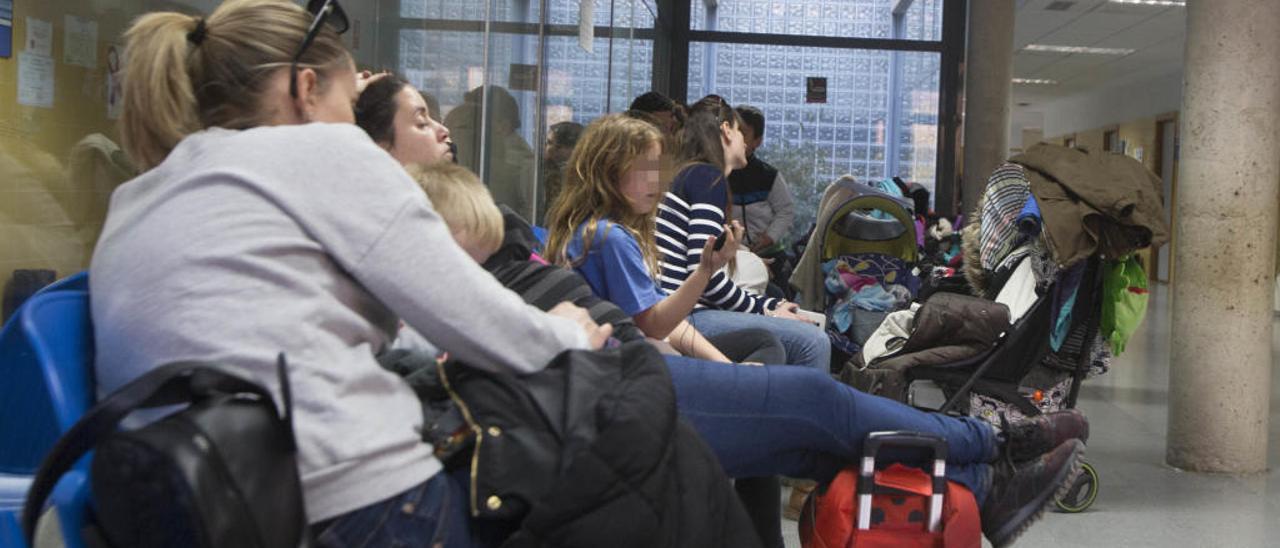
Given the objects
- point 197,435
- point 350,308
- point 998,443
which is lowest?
point 998,443

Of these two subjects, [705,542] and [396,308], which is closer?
[396,308]

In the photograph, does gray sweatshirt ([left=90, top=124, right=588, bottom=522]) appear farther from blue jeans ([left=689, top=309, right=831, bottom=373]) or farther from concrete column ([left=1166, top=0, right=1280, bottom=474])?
concrete column ([left=1166, top=0, right=1280, bottom=474])

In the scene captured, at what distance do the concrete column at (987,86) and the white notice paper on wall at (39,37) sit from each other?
948 centimetres

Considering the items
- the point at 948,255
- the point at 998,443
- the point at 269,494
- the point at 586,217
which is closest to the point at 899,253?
the point at 948,255

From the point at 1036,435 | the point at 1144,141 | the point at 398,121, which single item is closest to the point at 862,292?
the point at 1036,435

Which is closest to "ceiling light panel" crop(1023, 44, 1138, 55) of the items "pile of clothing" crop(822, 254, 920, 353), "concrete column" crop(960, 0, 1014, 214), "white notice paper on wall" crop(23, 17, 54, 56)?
"concrete column" crop(960, 0, 1014, 214)

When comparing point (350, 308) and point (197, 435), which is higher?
point (350, 308)

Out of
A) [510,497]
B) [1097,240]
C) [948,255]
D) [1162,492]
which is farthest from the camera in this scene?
[948,255]

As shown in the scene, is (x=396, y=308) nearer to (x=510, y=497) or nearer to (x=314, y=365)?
(x=314, y=365)

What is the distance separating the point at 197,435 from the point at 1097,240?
129 inches

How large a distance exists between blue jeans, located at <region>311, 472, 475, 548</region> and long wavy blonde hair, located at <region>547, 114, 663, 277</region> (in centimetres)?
153

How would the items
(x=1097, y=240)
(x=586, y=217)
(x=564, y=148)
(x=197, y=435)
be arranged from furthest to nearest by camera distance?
1. (x=564, y=148)
2. (x=1097, y=240)
3. (x=586, y=217)
4. (x=197, y=435)

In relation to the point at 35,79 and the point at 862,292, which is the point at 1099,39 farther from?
the point at 35,79

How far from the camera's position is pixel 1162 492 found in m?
4.55
